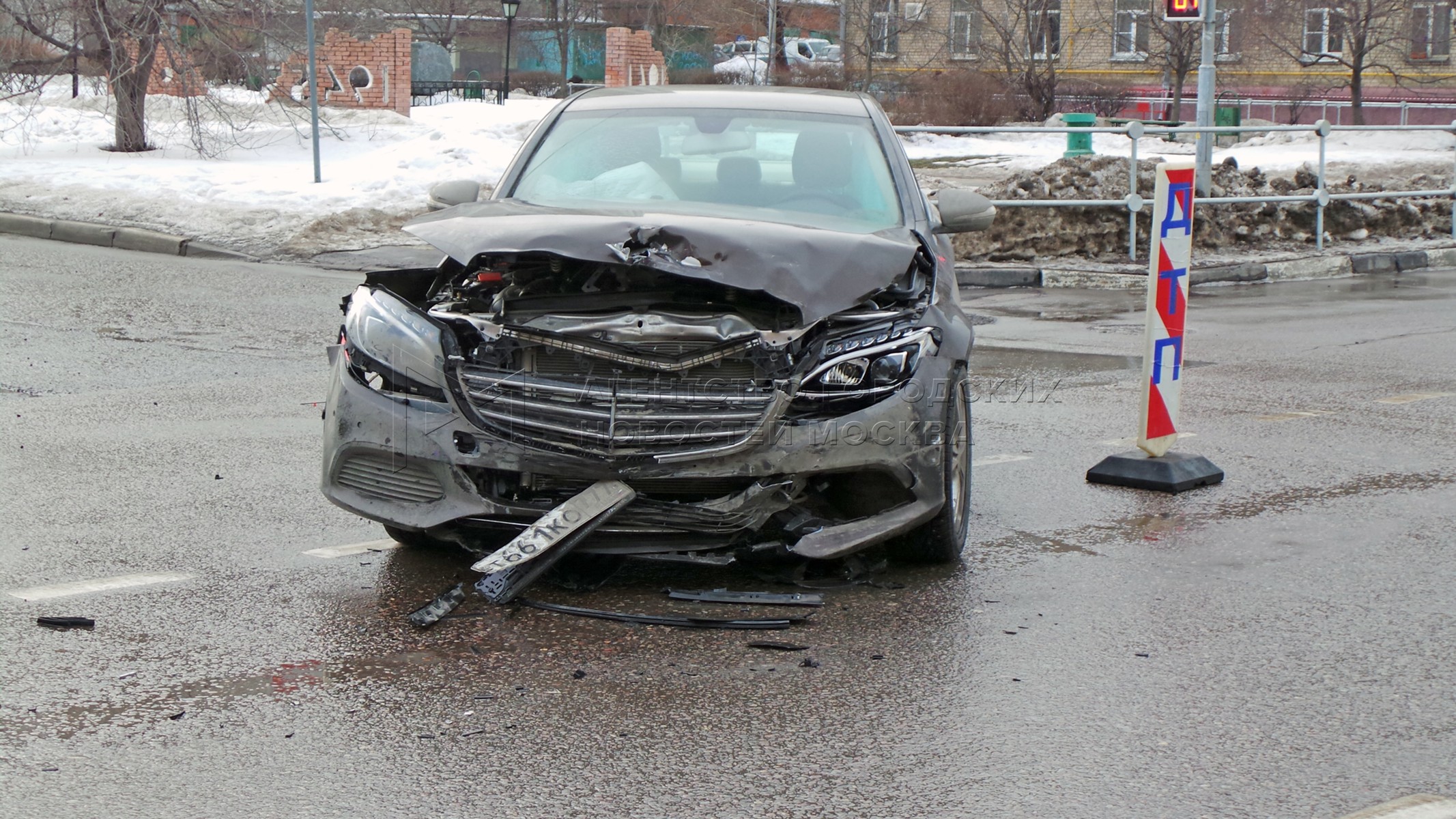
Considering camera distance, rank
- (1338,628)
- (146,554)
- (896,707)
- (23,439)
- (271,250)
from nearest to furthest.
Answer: (896,707) < (1338,628) < (146,554) < (23,439) < (271,250)

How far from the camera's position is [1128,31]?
5384cm

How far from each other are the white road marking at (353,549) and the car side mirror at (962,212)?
2.47 meters

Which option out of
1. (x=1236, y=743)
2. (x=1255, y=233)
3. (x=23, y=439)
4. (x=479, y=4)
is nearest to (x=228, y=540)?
(x=23, y=439)

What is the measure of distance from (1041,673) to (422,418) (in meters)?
2.03

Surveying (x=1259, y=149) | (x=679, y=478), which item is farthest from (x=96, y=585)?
(x=1259, y=149)

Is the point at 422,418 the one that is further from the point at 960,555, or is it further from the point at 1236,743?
→ the point at 1236,743

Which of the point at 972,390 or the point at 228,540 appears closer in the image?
the point at 228,540

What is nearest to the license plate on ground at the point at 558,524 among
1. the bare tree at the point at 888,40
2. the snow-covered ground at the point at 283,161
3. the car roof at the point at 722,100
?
the car roof at the point at 722,100

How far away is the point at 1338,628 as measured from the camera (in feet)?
15.7

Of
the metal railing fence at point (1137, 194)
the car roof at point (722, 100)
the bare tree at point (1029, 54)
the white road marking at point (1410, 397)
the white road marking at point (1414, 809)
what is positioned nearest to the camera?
the white road marking at point (1414, 809)

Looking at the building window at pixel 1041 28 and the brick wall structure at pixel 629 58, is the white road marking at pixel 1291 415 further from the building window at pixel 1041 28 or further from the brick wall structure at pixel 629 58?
the building window at pixel 1041 28

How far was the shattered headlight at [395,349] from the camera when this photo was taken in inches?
194

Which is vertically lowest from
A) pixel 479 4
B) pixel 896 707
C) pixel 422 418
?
pixel 896 707

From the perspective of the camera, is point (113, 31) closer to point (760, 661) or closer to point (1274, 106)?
point (760, 661)
